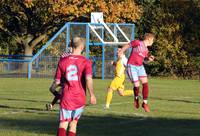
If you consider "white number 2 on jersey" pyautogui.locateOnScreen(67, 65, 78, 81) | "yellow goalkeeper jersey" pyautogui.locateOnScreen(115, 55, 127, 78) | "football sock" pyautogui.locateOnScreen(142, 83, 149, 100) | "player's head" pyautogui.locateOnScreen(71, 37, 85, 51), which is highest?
"player's head" pyautogui.locateOnScreen(71, 37, 85, 51)

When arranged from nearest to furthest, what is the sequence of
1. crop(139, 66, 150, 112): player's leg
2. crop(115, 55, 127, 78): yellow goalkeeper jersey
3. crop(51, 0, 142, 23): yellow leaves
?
crop(139, 66, 150, 112): player's leg → crop(115, 55, 127, 78): yellow goalkeeper jersey → crop(51, 0, 142, 23): yellow leaves

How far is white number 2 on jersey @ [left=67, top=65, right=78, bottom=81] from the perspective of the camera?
10.4 meters

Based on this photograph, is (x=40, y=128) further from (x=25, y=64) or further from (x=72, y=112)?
(x=25, y=64)

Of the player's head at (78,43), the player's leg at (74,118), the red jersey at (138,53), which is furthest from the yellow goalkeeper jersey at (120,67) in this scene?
the player's head at (78,43)

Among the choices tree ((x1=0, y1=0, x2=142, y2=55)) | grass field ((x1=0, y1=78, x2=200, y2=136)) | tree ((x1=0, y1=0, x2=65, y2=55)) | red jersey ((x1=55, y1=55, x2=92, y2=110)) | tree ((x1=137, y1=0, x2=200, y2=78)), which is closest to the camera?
red jersey ((x1=55, y1=55, x2=92, y2=110))

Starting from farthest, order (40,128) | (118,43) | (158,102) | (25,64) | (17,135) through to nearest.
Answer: (25,64) < (118,43) < (158,102) < (40,128) < (17,135)

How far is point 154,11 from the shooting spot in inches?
1951

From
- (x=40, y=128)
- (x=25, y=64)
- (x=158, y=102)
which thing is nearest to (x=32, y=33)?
(x=25, y=64)

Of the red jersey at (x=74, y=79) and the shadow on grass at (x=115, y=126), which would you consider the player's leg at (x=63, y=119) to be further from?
the shadow on grass at (x=115, y=126)

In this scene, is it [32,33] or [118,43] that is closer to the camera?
[118,43]

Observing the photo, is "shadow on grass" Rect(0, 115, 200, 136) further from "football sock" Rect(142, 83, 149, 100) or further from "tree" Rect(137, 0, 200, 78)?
"tree" Rect(137, 0, 200, 78)

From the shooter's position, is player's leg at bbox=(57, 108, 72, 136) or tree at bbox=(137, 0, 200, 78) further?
tree at bbox=(137, 0, 200, 78)

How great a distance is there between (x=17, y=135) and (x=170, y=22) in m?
37.1

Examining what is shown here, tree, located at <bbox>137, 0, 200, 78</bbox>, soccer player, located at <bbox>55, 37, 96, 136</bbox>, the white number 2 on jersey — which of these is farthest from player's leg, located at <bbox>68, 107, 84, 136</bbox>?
tree, located at <bbox>137, 0, 200, 78</bbox>
